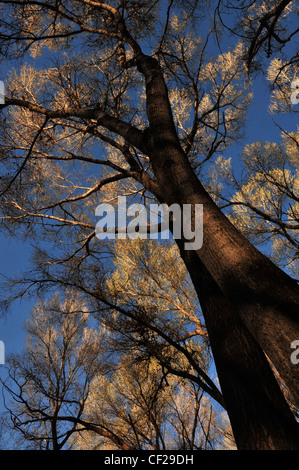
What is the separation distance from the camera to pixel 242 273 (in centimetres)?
133

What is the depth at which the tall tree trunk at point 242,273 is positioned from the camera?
109 centimetres

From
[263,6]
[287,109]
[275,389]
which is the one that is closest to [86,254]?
[275,389]

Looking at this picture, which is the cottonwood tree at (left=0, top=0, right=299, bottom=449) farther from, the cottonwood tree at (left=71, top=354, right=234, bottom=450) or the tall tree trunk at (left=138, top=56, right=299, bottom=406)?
the cottonwood tree at (left=71, top=354, right=234, bottom=450)

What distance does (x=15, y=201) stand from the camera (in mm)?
4293

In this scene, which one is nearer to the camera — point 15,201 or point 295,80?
point 15,201

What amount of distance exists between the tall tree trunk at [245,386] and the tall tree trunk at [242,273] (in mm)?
330

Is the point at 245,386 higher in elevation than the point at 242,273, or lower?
lower

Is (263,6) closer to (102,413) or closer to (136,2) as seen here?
(136,2)

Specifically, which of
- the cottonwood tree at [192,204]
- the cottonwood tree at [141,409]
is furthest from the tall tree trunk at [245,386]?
the cottonwood tree at [141,409]

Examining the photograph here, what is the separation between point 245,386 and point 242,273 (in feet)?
1.75

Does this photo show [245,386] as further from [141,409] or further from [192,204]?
[141,409]

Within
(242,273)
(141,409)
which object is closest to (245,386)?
(242,273)
